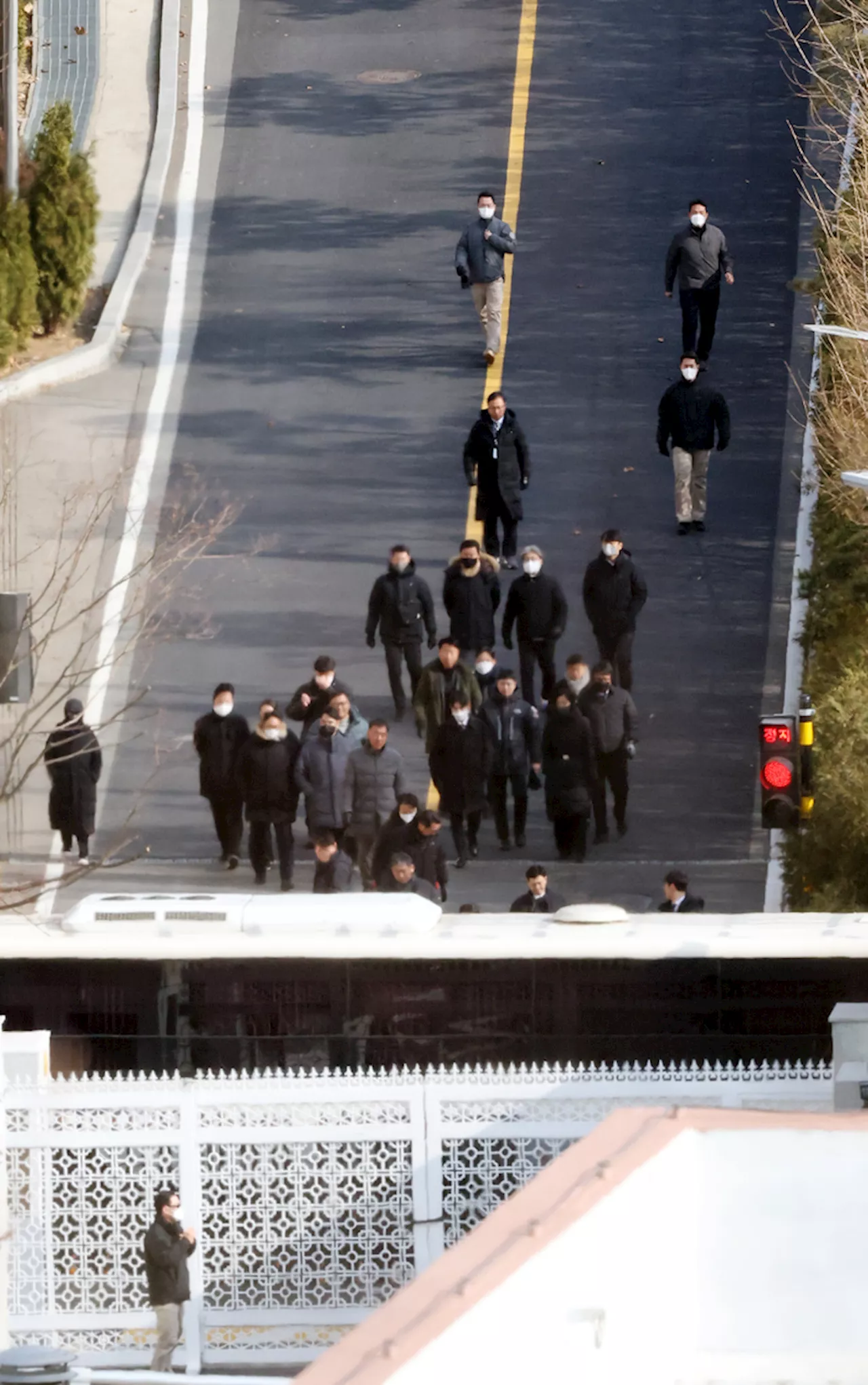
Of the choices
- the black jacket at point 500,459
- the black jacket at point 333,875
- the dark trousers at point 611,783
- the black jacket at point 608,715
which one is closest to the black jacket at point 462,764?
the black jacket at point 608,715

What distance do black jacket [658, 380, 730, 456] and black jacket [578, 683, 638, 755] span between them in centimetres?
392

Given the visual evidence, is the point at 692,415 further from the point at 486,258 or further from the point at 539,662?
the point at 486,258

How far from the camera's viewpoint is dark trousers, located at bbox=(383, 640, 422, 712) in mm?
23594

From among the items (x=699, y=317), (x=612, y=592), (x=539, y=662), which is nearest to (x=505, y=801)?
(x=539, y=662)

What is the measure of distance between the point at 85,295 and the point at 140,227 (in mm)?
1376

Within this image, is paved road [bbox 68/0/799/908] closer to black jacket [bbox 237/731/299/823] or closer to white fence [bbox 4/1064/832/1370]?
black jacket [bbox 237/731/299/823]

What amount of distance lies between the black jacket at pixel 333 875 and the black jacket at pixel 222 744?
62.9 inches

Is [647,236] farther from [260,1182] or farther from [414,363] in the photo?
[260,1182]

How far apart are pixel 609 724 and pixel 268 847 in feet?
9.14

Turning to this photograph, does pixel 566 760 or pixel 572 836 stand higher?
pixel 566 760

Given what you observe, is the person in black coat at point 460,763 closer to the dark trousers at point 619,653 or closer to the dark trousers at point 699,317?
the dark trousers at point 619,653

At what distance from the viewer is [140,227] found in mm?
32250

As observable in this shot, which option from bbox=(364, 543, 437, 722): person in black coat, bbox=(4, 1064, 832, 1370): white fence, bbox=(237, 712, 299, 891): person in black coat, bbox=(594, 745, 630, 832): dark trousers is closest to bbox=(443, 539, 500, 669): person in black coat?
bbox=(364, 543, 437, 722): person in black coat

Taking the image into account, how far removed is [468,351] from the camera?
30.1m
